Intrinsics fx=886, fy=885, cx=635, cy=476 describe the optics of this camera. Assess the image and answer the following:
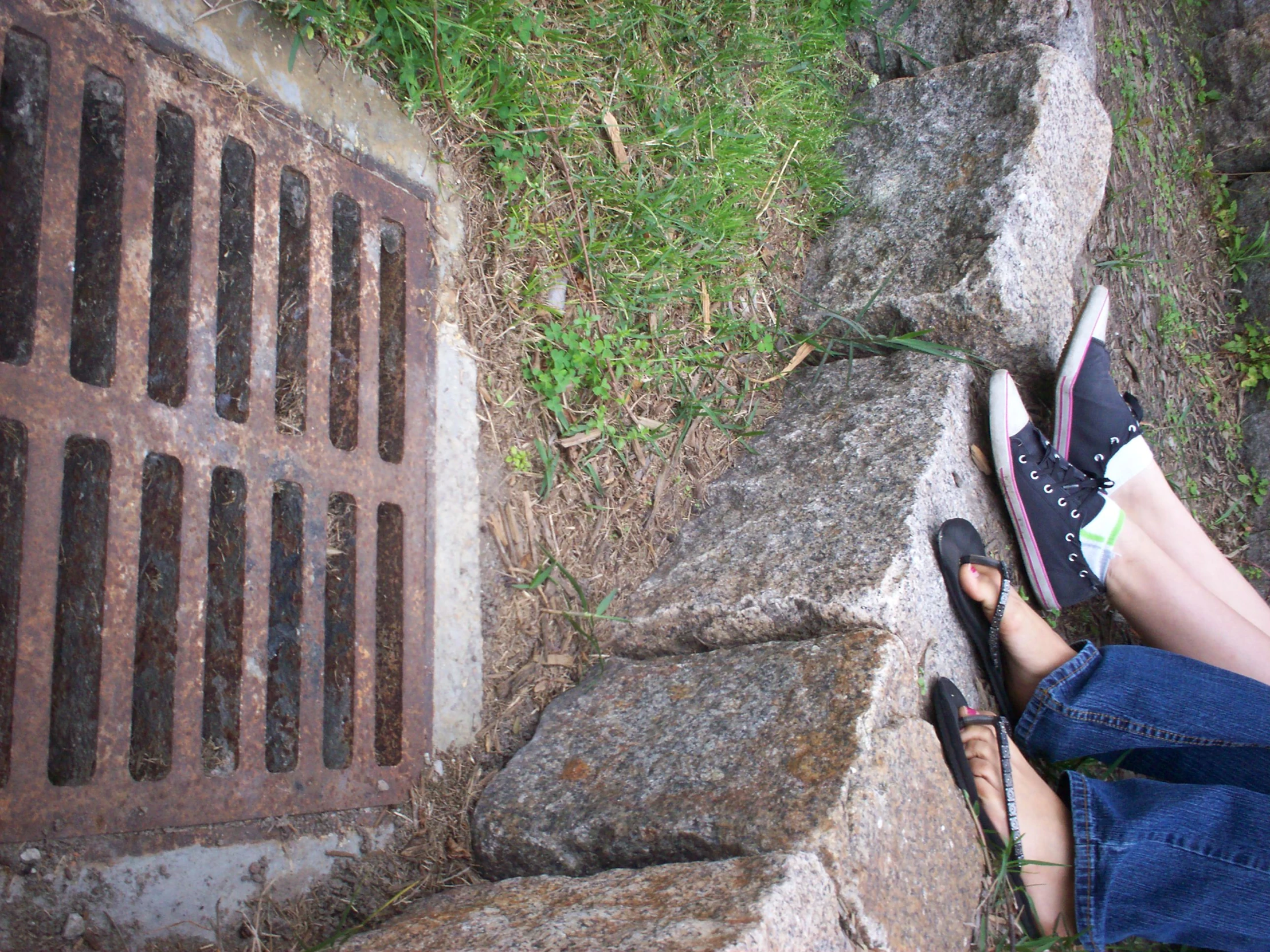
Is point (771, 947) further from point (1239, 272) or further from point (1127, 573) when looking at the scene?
point (1239, 272)

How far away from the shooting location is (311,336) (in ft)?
4.73

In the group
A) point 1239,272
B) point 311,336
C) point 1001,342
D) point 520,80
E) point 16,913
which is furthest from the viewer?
point 1239,272

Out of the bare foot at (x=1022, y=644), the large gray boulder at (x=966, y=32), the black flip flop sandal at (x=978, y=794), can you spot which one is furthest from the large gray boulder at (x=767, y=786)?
Answer: the large gray boulder at (x=966, y=32)

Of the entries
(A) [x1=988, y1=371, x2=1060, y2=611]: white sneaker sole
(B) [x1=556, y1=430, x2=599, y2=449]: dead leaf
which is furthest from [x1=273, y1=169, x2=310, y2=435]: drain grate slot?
(A) [x1=988, y1=371, x2=1060, y2=611]: white sneaker sole

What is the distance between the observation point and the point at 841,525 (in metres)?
1.68

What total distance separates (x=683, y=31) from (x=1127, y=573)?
165 cm

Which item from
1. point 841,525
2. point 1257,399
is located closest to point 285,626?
point 841,525

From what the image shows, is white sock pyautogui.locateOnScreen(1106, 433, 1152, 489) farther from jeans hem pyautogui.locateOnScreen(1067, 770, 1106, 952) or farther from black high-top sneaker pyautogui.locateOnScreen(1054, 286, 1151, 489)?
jeans hem pyautogui.locateOnScreen(1067, 770, 1106, 952)

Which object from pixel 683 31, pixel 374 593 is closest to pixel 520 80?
pixel 683 31

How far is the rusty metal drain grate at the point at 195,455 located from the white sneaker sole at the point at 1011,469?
1215 millimetres

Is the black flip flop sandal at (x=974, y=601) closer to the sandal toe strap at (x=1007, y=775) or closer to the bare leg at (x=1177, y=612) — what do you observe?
the sandal toe strap at (x=1007, y=775)

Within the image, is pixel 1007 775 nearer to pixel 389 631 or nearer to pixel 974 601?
pixel 974 601

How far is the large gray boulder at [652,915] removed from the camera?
1.05 metres

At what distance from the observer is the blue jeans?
4.91ft
